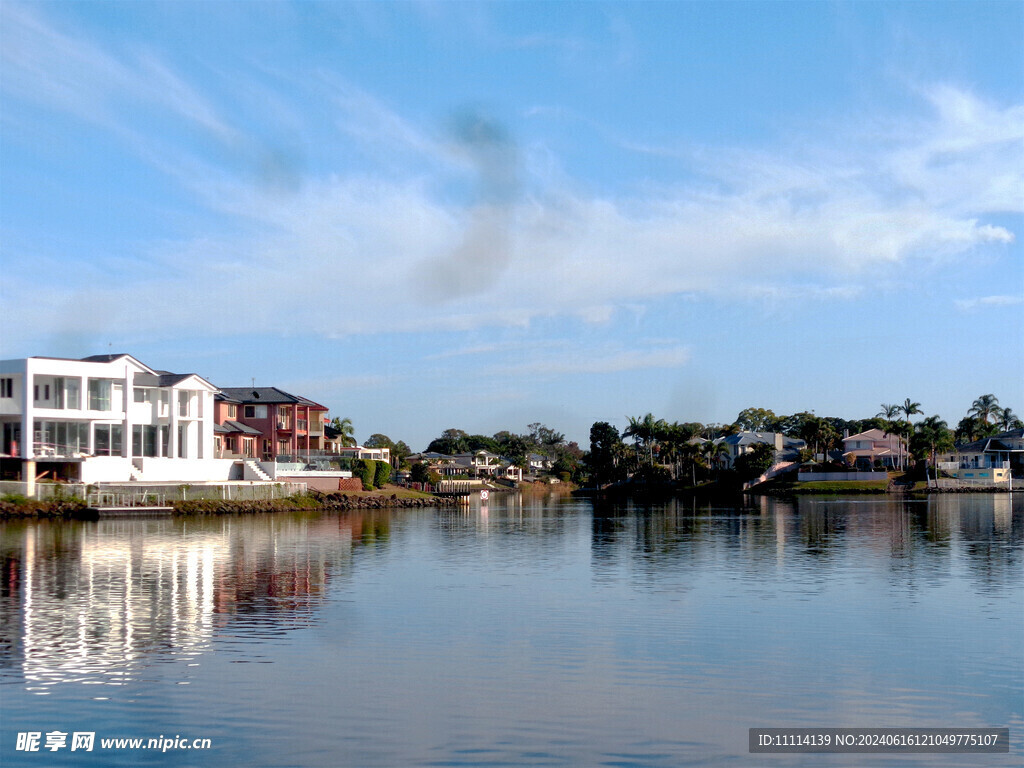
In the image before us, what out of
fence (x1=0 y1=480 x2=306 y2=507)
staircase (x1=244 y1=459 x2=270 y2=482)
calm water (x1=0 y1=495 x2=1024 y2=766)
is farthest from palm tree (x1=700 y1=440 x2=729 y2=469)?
calm water (x1=0 y1=495 x2=1024 y2=766)

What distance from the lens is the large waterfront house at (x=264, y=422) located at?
101 meters

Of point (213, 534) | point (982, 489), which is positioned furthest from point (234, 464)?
point (982, 489)

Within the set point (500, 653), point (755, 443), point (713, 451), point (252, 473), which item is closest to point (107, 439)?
point (252, 473)

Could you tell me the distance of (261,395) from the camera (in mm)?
107312

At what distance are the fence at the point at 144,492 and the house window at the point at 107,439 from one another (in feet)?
17.8

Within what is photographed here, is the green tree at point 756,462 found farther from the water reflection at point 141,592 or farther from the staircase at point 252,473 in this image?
the water reflection at point 141,592

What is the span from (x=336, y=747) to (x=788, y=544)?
37.4m

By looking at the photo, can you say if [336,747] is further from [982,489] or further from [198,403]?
[982,489]

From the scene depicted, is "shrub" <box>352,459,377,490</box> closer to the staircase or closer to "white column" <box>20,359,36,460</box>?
the staircase

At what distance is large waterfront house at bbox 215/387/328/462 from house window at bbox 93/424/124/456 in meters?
19.4

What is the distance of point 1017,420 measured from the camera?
177 metres

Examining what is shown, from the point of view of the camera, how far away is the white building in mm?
71500

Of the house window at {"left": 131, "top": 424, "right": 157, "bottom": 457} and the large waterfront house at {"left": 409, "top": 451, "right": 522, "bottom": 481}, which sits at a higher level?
the house window at {"left": 131, "top": 424, "right": 157, "bottom": 457}

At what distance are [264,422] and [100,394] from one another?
30037 millimetres
